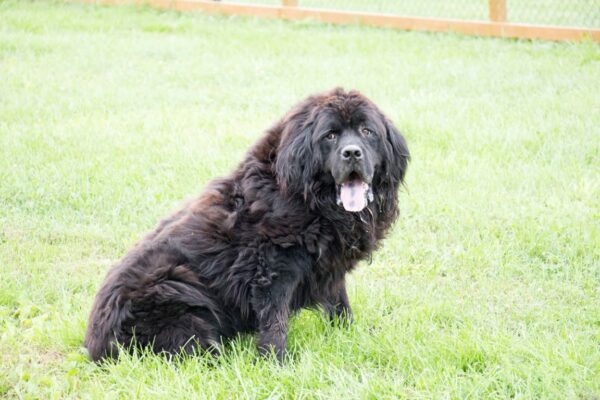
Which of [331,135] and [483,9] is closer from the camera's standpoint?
[331,135]

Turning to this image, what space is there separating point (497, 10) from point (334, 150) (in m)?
8.74

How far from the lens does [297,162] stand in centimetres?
408

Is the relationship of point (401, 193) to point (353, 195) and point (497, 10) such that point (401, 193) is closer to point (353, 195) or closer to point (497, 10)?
point (353, 195)

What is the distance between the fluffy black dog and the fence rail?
26.4ft

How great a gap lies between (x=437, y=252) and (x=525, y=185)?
4.86 feet

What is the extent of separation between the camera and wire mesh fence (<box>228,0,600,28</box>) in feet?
38.7

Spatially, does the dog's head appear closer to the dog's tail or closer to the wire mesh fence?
the dog's tail

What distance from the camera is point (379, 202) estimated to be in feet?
14.4

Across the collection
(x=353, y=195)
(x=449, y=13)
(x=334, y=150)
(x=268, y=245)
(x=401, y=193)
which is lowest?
(x=401, y=193)

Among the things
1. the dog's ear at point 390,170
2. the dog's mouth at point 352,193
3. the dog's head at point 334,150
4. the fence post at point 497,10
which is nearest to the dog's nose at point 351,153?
the dog's head at point 334,150

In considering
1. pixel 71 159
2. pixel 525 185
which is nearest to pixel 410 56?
pixel 525 185

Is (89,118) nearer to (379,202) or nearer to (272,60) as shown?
(272,60)

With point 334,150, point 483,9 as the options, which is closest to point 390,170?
point 334,150

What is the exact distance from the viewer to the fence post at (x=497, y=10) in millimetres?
11781
